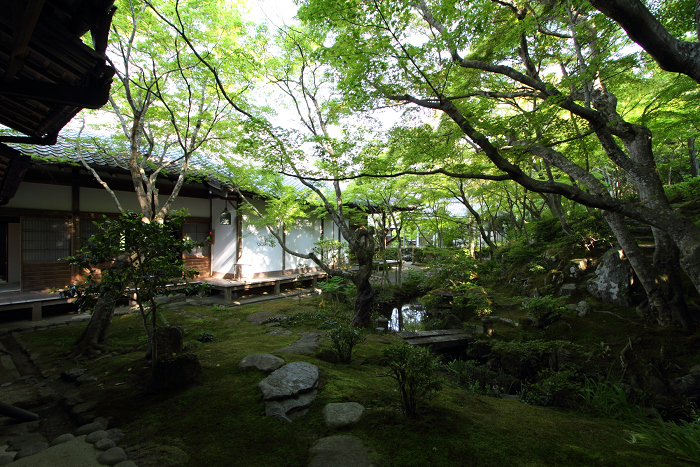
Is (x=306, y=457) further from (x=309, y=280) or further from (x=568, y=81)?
(x=309, y=280)

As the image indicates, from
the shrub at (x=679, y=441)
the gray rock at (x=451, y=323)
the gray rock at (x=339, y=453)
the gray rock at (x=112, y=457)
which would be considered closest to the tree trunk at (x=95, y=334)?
the gray rock at (x=112, y=457)

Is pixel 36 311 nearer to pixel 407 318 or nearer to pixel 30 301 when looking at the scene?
pixel 30 301

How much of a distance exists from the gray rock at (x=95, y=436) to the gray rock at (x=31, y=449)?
42 centimetres

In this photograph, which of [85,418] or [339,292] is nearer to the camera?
[85,418]

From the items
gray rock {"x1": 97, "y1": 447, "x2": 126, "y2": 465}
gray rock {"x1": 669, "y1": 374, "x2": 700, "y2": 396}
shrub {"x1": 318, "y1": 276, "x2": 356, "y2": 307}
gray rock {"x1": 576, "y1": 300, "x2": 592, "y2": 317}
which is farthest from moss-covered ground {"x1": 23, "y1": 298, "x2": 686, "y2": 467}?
shrub {"x1": 318, "y1": 276, "x2": 356, "y2": 307}

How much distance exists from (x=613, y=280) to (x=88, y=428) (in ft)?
35.4

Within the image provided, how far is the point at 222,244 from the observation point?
13430mm

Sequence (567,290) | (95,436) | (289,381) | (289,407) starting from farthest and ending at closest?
(567,290)
(289,381)
(289,407)
(95,436)

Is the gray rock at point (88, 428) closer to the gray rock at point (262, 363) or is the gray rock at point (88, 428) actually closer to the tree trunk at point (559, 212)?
the gray rock at point (262, 363)

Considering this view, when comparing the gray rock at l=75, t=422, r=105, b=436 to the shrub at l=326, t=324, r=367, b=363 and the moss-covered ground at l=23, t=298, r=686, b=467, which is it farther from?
the shrub at l=326, t=324, r=367, b=363

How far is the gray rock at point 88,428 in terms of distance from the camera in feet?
11.3

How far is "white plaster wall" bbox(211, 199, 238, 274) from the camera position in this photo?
1320cm

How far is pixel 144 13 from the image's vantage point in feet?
22.4

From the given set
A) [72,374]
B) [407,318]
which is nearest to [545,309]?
[407,318]
